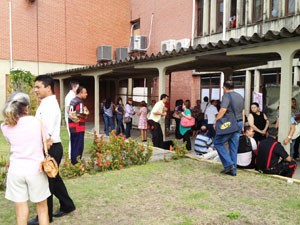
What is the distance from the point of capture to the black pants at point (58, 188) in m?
3.80

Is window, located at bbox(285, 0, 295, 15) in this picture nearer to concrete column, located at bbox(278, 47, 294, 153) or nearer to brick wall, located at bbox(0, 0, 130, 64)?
concrete column, located at bbox(278, 47, 294, 153)

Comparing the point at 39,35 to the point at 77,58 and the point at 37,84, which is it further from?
the point at 37,84

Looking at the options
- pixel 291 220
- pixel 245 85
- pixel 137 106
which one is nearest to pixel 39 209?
pixel 291 220

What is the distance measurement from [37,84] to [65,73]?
13122 millimetres

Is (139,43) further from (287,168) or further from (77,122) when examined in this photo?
(287,168)

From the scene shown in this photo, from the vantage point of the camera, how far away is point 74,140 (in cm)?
610

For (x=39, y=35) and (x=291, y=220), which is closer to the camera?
(x=291, y=220)

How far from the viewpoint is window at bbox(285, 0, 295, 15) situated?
1061cm

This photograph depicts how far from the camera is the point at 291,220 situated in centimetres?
395

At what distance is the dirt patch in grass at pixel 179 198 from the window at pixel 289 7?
691cm

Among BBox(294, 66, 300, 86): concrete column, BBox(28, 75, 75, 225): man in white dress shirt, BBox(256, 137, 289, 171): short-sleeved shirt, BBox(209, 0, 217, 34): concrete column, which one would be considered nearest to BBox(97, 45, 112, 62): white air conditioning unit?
BBox(209, 0, 217, 34): concrete column

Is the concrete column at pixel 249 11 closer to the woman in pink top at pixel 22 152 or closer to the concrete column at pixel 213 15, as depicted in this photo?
the concrete column at pixel 213 15

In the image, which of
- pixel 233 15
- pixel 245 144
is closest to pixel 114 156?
pixel 245 144

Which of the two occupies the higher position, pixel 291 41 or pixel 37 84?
pixel 291 41
